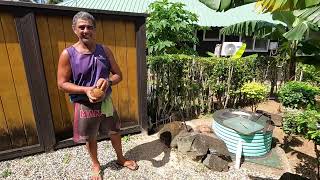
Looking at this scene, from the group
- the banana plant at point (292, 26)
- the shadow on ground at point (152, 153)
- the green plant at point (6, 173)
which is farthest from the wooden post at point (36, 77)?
the banana plant at point (292, 26)

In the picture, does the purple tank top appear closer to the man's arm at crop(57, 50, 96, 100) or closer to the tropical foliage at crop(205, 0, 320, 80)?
the man's arm at crop(57, 50, 96, 100)

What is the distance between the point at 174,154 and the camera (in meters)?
4.42

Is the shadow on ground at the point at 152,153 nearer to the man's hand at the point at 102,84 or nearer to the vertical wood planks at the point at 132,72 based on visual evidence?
the vertical wood planks at the point at 132,72

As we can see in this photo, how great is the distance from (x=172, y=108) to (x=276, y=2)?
13.3 feet

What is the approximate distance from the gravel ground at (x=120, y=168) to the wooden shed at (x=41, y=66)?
0.82 ft

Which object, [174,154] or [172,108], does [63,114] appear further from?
[172,108]

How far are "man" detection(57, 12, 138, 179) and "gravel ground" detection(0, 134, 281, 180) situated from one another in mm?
641

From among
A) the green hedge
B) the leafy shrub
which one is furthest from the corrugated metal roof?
the leafy shrub

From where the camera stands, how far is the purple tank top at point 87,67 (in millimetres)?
3004

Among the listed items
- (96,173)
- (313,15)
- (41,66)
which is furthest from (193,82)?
(313,15)

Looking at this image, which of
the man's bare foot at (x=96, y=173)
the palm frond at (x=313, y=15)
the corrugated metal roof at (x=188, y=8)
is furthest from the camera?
the corrugated metal roof at (x=188, y=8)

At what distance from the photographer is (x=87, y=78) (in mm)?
3119

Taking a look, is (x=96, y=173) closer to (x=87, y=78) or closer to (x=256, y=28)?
(x=87, y=78)

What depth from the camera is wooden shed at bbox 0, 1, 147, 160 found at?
3685 millimetres
